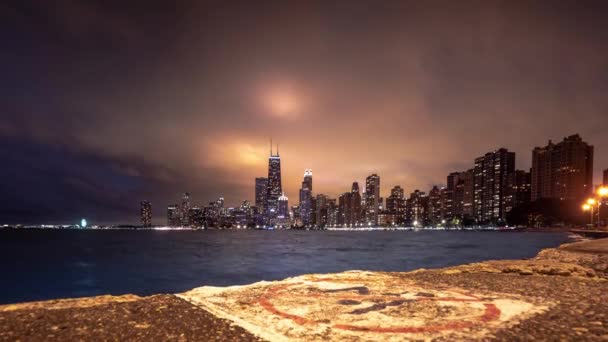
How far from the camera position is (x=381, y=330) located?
7859 mm

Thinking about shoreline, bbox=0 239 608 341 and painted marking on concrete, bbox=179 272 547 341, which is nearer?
shoreline, bbox=0 239 608 341

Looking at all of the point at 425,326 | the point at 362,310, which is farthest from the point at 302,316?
the point at 425,326

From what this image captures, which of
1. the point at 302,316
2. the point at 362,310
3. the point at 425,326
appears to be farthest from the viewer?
the point at 362,310

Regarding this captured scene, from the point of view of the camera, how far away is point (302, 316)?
896 centimetres

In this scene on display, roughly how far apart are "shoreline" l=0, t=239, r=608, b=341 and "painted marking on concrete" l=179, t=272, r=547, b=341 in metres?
0.02

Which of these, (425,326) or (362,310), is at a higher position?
(425,326)

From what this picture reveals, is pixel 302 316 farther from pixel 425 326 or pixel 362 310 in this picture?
pixel 425 326

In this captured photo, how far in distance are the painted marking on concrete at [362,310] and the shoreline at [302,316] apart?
22 mm

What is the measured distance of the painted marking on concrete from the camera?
→ 25.4ft

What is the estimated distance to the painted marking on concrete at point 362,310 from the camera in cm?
774

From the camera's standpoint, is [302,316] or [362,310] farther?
[362,310]

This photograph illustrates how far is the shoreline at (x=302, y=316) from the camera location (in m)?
7.49

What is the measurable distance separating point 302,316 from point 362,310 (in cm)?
147

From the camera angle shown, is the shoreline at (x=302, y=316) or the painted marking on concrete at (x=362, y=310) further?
the painted marking on concrete at (x=362, y=310)
